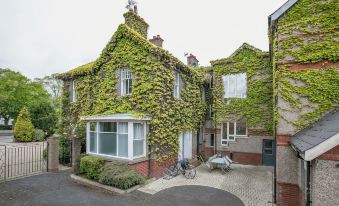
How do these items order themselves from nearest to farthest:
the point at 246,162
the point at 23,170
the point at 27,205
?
the point at 27,205, the point at 23,170, the point at 246,162

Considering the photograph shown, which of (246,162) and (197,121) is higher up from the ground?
(197,121)

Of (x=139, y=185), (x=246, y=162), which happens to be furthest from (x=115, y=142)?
(x=246, y=162)

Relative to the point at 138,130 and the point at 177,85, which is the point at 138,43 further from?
the point at 138,130

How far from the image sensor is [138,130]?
12.2 metres

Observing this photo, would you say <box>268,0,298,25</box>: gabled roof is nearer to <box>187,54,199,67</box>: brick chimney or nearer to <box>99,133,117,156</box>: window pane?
<box>99,133,117,156</box>: window pane

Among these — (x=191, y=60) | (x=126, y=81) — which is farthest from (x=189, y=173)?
(x=191, y=60)

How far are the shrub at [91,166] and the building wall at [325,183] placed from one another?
9.72 meters

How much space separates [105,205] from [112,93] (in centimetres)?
740

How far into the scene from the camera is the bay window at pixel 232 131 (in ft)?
55.3

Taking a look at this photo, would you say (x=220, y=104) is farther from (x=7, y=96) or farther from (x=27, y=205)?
(x=7, y=96)

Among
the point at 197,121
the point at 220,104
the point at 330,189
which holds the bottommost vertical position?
the point at 330,189

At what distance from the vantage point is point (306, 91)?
8.45m

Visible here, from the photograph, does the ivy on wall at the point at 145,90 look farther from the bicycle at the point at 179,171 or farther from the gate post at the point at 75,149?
the bicycle at the point at 179,171

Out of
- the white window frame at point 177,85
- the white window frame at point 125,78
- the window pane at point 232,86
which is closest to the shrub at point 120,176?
the white window frame at point 125,78
